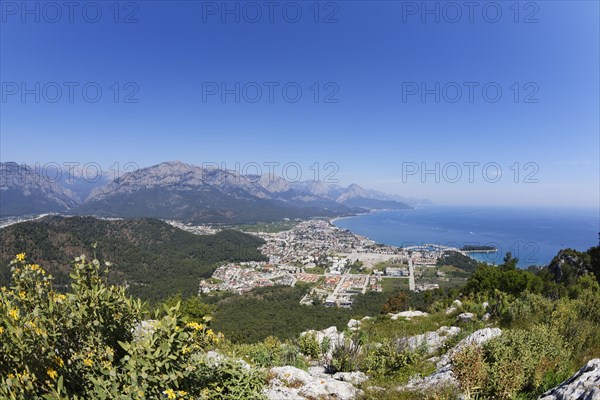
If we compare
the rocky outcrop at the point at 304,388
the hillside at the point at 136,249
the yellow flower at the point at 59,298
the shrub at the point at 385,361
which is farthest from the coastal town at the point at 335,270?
the yellow flower at the point at 59,298

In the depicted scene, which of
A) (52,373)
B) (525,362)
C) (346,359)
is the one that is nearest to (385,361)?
(346,359)

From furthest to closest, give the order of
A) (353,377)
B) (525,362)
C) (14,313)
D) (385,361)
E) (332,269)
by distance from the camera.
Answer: (332,269) < (385,361) < (353,377) < (525,362) < (14,313)

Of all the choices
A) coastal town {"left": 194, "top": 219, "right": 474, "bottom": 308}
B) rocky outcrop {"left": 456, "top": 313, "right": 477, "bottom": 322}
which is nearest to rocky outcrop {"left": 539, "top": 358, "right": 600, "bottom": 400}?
rocky outcrop {"left": 456, "top": 313, "right": 477, "bottom": 322}

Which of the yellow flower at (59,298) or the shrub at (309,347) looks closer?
the yellow flower at (59,298)

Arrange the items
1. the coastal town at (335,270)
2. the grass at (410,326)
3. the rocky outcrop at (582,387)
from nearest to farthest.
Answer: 1. the rocky outcrop at (582,387)
2. the grass at (410,326)
3. the coastal town at (335,270)

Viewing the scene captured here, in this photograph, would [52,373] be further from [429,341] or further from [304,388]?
[429,341]

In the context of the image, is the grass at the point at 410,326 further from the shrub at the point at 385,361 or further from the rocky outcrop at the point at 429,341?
the shrub at the point at 385,361
